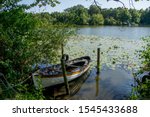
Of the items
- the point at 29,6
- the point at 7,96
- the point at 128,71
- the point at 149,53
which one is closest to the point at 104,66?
the point at 128,71

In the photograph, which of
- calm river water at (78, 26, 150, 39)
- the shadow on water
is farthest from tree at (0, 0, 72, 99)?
calm river water at (78, 26, 150, 39)

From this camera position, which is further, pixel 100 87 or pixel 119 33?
pixel 119 33

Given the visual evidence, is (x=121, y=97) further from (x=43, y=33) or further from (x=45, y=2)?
(x=45, y=2)

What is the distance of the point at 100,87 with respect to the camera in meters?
16.0

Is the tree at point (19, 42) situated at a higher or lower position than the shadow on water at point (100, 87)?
higher

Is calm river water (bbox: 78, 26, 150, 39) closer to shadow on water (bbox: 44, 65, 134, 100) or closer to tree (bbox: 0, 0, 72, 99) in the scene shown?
shadow on water (bbox: 44, 65, 134, 100)

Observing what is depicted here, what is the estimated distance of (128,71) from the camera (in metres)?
19.9

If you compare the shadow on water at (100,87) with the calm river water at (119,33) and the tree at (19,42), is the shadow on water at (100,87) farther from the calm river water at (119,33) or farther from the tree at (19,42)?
the calm river water at (119,33)

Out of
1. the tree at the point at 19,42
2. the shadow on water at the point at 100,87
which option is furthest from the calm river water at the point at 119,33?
the tree at the point at 19,42

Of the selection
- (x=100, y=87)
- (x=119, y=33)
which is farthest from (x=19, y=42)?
(x=119, y=33)

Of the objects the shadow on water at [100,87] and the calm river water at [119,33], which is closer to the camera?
the shadow on water at [100,87]

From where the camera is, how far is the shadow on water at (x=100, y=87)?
14.3m

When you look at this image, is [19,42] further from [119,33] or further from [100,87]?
[119,33]

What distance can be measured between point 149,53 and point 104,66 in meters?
12.1
